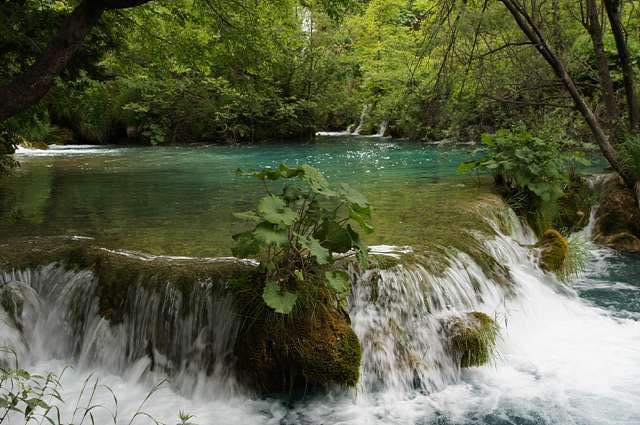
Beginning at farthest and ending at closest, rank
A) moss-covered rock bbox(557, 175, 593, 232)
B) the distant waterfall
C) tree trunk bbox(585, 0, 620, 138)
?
the distant waterfall < moss-covered rock bbox(557, 175, 593, 232) < tree trunk bbox(585, 0, 620, 138)

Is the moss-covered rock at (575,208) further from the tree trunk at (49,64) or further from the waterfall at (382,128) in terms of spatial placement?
the waterfall at (382,128)

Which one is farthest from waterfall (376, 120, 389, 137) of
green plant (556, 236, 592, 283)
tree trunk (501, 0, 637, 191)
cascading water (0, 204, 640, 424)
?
cascading water (0, 204, 640, 424)

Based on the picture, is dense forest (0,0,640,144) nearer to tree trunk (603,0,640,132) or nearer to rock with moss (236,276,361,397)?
tree trunk (603,0,640,132)

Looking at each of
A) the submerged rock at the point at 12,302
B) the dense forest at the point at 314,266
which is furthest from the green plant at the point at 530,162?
the submerged rock at the point at 12,302

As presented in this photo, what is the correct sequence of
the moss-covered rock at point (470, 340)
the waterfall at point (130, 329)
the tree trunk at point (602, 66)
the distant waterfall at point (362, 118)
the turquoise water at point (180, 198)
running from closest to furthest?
the waterfall at point (130, 329), the moss-covered rock at point (470, 340), the turquoise water at point (180, 198), the tree trunk at point (602, 66), the distant waterfall at point (362, 118)

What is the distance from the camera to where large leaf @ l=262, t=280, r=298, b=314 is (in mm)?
4004

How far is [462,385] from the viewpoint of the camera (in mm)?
4887

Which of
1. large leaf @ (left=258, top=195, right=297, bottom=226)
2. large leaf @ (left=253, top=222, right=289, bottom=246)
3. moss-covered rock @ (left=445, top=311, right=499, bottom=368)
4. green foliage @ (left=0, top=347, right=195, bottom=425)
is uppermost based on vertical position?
large leaf @ (left=258, top=195, right=297, bottom=226)

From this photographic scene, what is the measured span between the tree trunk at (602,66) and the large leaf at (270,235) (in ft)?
24.2

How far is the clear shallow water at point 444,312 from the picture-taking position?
4395 mm

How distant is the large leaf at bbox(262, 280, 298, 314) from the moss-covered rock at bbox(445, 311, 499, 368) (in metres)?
1.80

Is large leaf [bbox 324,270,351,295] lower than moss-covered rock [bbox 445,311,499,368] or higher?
higher

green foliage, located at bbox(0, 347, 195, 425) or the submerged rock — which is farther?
the submerged rock

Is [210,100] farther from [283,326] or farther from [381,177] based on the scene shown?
[283,326]
